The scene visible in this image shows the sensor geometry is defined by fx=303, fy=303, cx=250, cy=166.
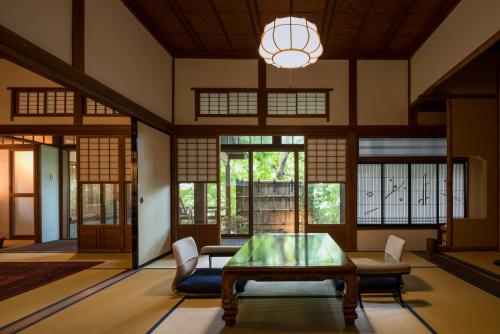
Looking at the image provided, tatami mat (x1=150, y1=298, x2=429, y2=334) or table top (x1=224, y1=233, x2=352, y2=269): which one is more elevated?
table top (x1=224, y1=233, x2=352, y2=269)

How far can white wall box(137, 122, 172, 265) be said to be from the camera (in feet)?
15.0

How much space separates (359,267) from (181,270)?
1.83 metres

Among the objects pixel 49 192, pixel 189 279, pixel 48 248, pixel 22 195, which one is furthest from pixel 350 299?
pixel 22 195

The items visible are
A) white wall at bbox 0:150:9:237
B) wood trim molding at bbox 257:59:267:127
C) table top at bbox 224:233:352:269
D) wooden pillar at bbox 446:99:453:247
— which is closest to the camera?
table top at bbox 224:233:352:269

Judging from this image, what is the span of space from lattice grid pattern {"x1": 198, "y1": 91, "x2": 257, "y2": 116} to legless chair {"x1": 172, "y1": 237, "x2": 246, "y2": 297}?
120 inches

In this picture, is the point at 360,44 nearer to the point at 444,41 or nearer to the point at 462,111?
the point at 444,41

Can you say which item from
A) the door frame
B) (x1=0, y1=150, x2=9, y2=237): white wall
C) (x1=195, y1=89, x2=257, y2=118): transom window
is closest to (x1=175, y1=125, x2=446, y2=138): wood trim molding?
(x1=195, y1=89, x2=257, y2=118): transom window

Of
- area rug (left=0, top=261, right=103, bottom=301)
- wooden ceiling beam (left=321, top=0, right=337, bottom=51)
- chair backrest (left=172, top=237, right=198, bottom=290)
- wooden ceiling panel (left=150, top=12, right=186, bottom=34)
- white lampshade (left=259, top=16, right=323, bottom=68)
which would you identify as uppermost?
wooden ceiling panel (left=150, top=12, right=186, bottom=34)

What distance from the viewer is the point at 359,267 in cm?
288

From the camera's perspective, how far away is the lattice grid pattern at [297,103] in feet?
19.1

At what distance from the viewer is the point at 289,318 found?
2.67m

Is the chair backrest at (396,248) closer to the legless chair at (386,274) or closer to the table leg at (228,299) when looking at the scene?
the legless chair at (386,274)

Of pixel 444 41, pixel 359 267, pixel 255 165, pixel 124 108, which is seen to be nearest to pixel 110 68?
pixel 124 108

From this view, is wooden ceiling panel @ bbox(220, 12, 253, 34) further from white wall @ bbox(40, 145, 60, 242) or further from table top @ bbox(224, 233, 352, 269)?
white wall @ bbox(40, 145, 60, 242)
